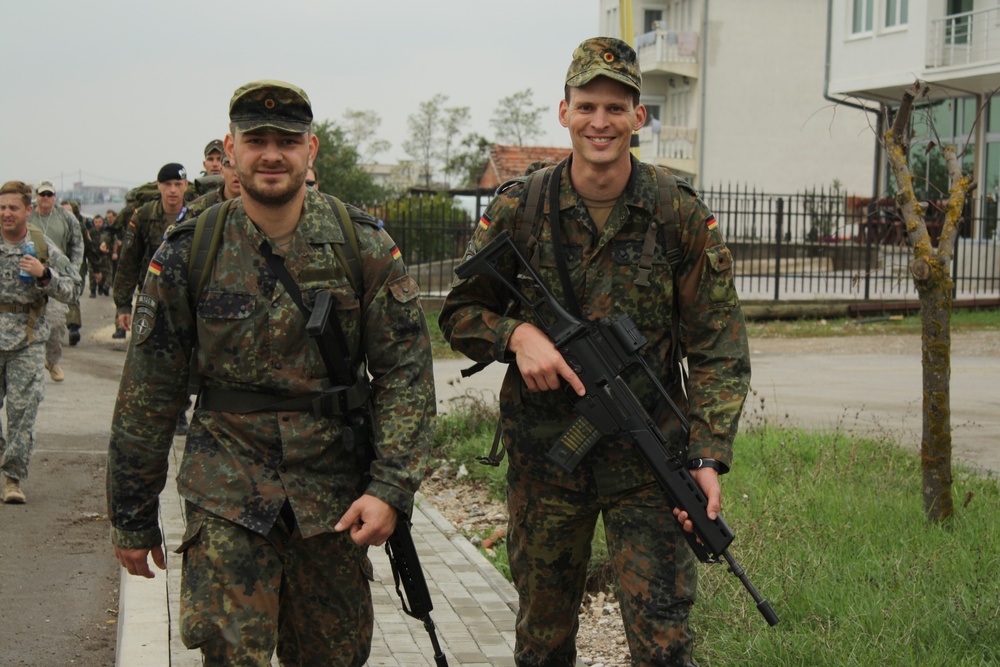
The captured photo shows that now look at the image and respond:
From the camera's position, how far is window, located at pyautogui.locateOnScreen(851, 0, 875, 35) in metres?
31.1

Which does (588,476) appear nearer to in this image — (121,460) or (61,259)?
(121,460)

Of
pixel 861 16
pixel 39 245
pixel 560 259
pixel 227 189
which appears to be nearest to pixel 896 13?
pixel 861 16

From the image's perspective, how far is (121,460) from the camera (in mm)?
3732

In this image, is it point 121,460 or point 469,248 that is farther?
point 469,248

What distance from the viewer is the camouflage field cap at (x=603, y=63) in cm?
408

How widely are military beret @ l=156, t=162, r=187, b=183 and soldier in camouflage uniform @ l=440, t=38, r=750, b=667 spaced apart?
20.3 ft

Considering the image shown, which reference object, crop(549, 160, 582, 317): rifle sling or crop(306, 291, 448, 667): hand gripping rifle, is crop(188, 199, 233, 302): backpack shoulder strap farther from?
crop(549, 160, 582, 317): rifle sling

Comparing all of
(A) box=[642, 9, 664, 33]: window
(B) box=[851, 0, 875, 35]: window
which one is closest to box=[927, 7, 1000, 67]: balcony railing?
(B) box=[851, 0, 875, 35]: window

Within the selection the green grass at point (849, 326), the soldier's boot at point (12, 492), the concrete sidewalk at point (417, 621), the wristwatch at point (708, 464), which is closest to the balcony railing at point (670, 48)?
the green grass at point (849, 326)

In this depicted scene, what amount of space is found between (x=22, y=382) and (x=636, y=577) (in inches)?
219

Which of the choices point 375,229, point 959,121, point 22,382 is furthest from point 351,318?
point 959,121

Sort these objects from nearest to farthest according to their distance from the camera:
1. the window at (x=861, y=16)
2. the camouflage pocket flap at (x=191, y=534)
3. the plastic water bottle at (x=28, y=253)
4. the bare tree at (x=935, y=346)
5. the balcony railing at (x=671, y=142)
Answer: the camouflage pocket flap at (x=191, y=534)
the bare tree at (x=935, y=346)
the plastic water bottle at (x=28, y=253)
the window at (x=861, y=16)
the balcony railing at (x=671, y=142)

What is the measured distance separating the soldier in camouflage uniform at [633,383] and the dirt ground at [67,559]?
143cm

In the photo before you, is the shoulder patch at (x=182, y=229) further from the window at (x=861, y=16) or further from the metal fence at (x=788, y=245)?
the window at (x=861, y=16)
